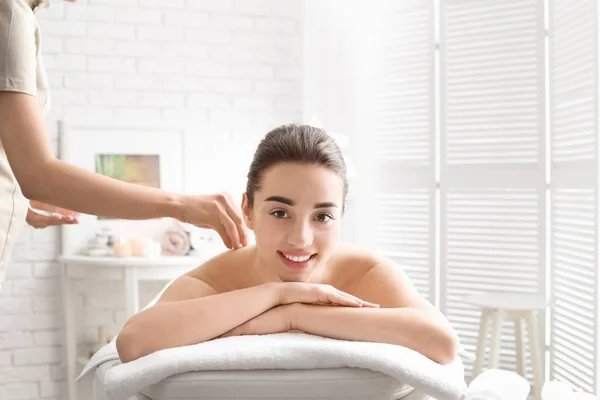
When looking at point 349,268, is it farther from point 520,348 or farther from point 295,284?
point 520,348

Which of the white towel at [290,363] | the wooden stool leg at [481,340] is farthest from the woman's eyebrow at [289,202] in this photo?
the wooden stool leg at [481,340]

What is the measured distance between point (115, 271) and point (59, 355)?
0.79 meters

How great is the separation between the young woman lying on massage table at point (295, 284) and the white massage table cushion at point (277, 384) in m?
0.12

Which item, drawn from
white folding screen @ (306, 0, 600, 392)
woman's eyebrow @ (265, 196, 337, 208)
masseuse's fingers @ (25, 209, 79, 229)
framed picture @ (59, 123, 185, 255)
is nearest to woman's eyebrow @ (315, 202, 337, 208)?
woman's eyebrow @ (265, 196, 337, 208)

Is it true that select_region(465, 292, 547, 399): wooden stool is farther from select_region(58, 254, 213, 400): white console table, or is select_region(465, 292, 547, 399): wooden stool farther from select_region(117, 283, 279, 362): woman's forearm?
select_region(117, 283, 279, 362): woman's forearm

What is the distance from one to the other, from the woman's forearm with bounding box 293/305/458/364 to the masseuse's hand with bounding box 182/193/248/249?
0.27m

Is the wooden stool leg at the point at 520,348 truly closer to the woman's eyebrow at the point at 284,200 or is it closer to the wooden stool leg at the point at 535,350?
the wooden stool leg at the point at 535,350

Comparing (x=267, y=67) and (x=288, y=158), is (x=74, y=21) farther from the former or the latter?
(x=288, y=158)

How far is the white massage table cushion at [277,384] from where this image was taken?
1045 millimetres

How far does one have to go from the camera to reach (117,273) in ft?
9.98

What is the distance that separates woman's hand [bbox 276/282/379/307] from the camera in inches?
48.5

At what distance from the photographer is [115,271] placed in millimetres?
3049

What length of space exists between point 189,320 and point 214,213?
0.79 feet

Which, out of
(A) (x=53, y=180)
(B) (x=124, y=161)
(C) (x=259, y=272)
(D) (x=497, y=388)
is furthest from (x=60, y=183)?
(B) (x=124, y=161)
